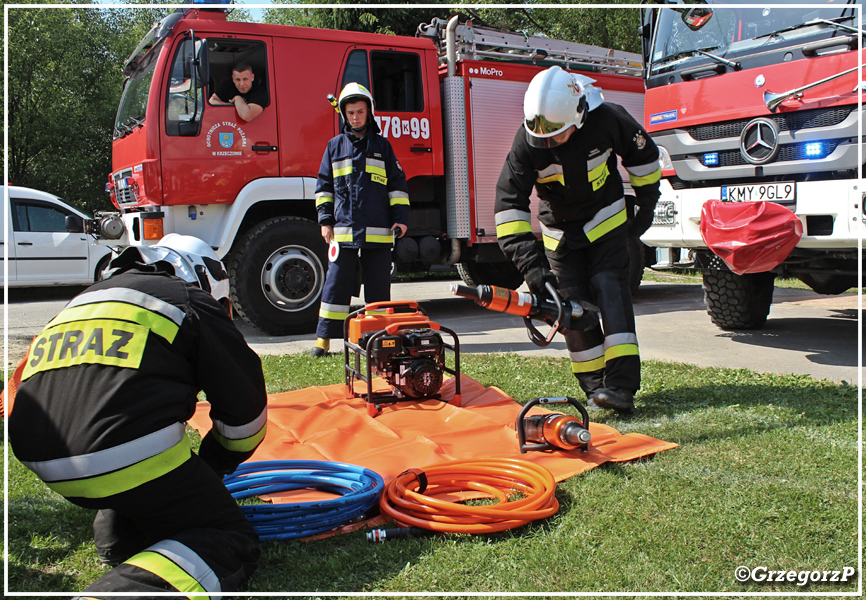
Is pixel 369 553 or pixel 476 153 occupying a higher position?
pixel 476 153

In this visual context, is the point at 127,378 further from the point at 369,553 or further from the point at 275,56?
the point at 275,56

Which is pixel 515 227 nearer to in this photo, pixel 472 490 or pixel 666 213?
pixel 472 490

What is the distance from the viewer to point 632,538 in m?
2.43

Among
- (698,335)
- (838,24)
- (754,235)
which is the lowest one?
(698,335)

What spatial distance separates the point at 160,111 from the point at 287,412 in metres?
3.82

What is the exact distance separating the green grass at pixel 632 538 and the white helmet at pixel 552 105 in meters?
1.71

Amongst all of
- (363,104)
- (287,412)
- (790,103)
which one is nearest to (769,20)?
(790,103)

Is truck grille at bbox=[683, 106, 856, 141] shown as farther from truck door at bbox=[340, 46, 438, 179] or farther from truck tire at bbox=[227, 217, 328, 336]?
truck tire at bbox=[227, 217, 328, 336]

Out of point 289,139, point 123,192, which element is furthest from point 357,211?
point 123,192

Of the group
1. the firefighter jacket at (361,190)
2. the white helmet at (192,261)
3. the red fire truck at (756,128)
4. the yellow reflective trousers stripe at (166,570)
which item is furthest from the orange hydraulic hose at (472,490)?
the red fire truck at (756,128)

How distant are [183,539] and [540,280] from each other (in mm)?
2451

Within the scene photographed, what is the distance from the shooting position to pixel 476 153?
798cm

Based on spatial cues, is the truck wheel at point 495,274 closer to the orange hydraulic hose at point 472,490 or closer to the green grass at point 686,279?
the green grass at point 686,279

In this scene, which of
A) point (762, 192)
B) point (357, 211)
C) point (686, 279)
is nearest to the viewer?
point (762, 192)
